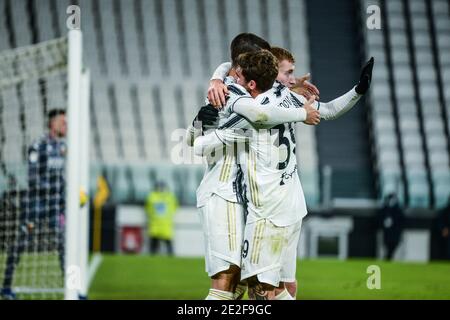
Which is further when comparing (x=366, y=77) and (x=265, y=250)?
(x=366, y=77)

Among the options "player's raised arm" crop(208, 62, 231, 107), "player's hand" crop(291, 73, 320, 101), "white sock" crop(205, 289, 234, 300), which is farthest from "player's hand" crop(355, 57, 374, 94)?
"white sock" crop(205, 289, 234, 300)

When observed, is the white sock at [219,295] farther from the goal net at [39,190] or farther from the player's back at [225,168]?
the goal net at [39,190]

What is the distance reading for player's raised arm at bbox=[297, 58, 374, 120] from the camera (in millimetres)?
5004

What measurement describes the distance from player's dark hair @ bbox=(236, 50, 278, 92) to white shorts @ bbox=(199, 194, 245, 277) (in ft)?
2.14

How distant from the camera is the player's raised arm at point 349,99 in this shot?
16.4 feet

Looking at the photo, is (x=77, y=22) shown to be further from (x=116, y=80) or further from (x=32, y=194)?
(x=116, y=80)

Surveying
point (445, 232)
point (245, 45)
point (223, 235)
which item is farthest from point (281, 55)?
point (445, 232)

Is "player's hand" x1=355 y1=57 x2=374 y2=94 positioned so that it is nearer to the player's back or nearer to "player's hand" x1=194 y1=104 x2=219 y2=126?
the player's back

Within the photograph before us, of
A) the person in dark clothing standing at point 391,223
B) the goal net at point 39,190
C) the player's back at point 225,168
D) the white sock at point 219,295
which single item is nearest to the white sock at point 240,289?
the white sock at point 219,295

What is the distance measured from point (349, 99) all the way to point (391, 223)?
38.6 ft

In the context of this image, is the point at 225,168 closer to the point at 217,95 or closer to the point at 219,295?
the point at 217,95

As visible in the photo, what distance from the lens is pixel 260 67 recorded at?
483 centimetres

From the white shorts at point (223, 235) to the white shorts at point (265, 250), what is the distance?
51 millimetres

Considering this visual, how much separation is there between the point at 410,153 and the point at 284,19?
4644 millimetres
